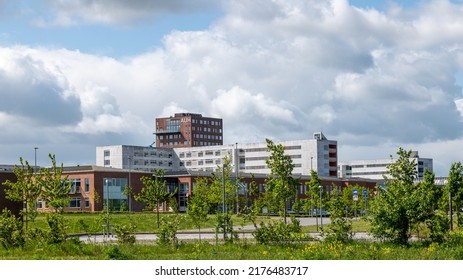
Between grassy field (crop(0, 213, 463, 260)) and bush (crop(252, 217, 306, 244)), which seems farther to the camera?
bush (crop(252, 217, 306, 244))

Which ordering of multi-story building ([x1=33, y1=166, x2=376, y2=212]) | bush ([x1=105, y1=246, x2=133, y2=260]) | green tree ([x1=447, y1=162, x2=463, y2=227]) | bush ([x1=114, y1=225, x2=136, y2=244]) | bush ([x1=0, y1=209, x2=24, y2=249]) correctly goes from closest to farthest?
bush ([x1=105, y1=246, x2=133, y2=260]) < bush ([x1=0, y1=209, x2=24, y2=249]) < bush ([x1=114, y1=225, x2=136, y2=244]) < green tree ([x1=447, y1=162, x2=463, y2=227]) < multi-story building ([x1=33, y1=166, x2=376, y2=212])

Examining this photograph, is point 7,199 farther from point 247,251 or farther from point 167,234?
point 247,251

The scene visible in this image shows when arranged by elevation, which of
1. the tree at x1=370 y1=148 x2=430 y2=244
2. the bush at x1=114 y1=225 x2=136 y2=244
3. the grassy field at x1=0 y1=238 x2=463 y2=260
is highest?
the tree at x1=370 y1=148 x2=430 y2=244

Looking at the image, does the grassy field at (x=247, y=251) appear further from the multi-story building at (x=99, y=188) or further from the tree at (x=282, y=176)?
the multi-story building at (x=99, y=188)

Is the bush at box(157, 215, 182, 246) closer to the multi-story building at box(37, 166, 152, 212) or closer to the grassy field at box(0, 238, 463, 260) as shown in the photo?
the grassy field at box(0, 238, 463, 260)

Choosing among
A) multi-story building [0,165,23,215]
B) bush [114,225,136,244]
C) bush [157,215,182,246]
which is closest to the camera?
bush [157,215,182,246]

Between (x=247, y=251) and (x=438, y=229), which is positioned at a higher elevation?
(x=438, y=229)

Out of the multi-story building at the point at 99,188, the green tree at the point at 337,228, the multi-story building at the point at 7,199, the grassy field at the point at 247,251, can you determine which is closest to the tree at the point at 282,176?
the multi-story building at the point at 7,199

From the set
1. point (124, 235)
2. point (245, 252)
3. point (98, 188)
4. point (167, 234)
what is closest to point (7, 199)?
point (124, 235)

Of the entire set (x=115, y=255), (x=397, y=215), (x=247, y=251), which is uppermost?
(x=397, y=215)

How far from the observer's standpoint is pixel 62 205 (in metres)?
38.0

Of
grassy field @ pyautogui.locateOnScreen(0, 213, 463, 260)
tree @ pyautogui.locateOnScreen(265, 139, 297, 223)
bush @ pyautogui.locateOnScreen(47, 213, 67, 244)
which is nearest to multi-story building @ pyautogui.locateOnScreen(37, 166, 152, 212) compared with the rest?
tree @ pyautogui.locateOnScreen(265, 139, 297, 223)

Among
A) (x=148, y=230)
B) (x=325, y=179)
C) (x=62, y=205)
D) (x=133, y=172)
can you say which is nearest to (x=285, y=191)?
(x=148, y=230)

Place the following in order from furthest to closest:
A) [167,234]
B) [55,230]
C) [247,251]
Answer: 1. [167,234]
2. [55,230]
3. [247,251]
